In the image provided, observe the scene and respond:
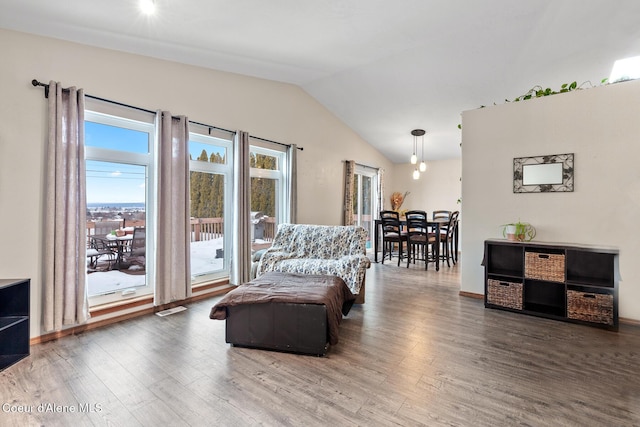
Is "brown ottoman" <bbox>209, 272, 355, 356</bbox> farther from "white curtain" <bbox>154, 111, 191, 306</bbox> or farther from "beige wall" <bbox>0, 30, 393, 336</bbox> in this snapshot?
"beige wall" <bbox>0, 30, 393, 336</bbox>

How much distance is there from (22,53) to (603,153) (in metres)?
5.76

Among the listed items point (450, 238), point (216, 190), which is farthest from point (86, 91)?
point (450, 238)

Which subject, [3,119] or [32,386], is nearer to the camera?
[32,386]

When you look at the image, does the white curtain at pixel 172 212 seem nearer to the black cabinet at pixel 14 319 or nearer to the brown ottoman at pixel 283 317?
the black cabinet at pixel 14 319

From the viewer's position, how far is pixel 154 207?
3.51m

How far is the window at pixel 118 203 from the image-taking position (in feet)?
10.5

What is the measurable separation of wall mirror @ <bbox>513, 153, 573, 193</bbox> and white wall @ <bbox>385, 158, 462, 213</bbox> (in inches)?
169

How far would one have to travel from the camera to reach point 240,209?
436 centimetres

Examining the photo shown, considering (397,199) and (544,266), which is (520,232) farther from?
(397,199)

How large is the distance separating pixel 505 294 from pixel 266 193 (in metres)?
3.76

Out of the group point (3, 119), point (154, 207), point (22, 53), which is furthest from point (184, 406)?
point (22, 53)

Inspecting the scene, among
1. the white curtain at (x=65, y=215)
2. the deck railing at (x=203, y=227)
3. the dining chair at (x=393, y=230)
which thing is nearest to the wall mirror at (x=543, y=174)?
the dining chair at (x=393, y=230)

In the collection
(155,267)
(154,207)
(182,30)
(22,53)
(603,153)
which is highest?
(182,30)

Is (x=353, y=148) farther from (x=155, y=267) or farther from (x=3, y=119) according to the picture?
(x=3, y=119)
